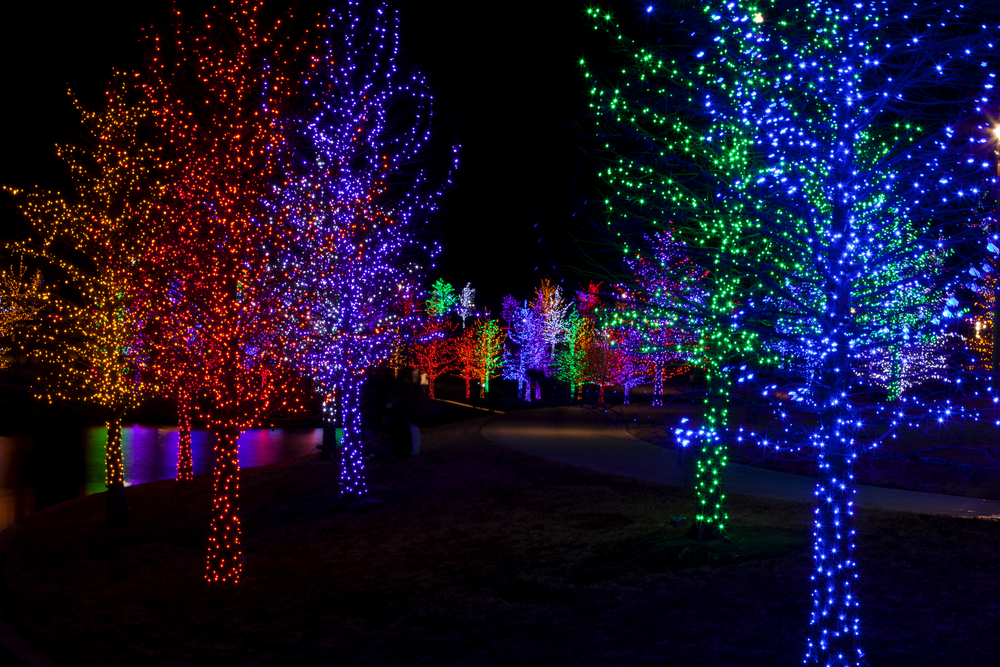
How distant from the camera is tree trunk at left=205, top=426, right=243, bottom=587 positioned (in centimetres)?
830

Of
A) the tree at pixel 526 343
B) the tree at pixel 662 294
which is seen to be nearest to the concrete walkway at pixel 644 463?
the tree at pixel 662 294

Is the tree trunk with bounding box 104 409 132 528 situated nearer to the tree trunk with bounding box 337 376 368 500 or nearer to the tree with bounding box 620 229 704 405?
the tree trunk with bounding box 337 376 368 500

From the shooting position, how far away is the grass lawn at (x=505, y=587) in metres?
5.76

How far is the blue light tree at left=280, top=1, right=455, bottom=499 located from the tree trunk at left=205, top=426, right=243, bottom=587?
340 cm

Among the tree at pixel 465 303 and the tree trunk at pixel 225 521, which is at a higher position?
the tree at pixel 465 303

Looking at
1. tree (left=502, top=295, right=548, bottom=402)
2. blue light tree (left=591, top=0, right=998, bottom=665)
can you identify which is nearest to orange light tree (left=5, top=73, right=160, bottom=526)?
blue light tree (left=591, top=0, right=998, bottom=665)

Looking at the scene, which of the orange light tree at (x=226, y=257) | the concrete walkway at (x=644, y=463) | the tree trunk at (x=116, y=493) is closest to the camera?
the orange light tree at (x=226, y=257)

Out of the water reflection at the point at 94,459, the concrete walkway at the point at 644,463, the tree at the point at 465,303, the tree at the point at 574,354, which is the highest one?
the tree at the point at 465,303

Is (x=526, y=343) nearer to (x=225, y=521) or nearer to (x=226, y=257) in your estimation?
(x=225, y=521)

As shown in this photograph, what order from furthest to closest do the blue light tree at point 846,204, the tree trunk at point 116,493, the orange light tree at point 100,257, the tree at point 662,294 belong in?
the orange light tree at point 100,257 → the tree trunk at point 116,493 → the tree at point 662,294 → the blue light tree at point 846,204

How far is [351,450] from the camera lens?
12555 millimetres

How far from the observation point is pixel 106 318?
12227 millimetres

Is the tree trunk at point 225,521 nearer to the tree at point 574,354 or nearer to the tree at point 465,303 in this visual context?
the tree at point 574,354

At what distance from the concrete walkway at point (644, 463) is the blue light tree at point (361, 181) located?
162 inches
